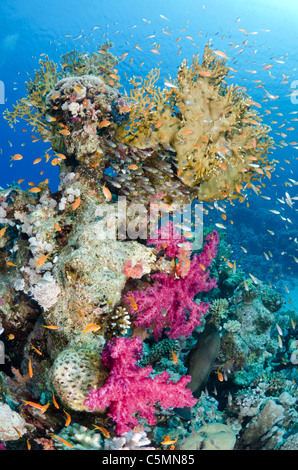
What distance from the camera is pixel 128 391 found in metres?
3.36

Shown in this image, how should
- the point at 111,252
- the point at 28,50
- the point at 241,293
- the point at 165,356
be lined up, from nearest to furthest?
the point at 111,252 < the point at 165,356 < the point at 241,293 < the point at 28,50

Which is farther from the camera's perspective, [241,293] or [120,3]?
[120,3]

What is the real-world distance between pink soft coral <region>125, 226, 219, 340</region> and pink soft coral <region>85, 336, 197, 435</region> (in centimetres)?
103

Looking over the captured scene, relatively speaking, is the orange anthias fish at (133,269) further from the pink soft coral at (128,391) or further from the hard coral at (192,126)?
the hard coral at (192,126)

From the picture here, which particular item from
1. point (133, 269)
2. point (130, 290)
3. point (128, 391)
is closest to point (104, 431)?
point (128, 391)

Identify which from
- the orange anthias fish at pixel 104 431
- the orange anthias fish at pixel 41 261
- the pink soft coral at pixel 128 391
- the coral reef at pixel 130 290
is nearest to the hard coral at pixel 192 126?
the coral reef at pixel 130 290

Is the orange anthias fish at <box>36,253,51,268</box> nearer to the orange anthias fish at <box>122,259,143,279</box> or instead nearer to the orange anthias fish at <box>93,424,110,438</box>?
the orange anthias fish at <box>122,259,143,279</box>

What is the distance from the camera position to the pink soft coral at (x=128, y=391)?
3299mm

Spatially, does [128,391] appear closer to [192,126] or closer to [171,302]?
[171,302]

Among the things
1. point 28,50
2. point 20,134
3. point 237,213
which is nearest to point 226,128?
point 237,213

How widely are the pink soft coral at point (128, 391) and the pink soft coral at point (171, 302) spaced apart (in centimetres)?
103

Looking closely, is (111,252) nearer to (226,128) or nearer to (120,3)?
(226,128)

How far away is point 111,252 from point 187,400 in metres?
2.63

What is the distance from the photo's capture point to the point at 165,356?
5.28 m
